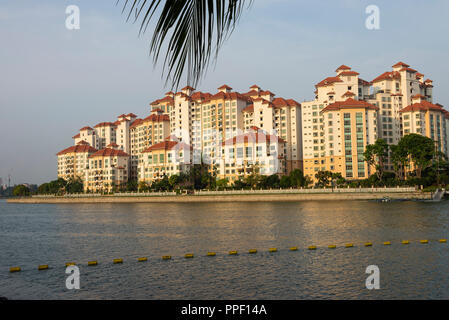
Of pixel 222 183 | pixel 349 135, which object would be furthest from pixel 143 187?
pixel 349 135

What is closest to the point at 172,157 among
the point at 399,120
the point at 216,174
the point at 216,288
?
the point at 216,174

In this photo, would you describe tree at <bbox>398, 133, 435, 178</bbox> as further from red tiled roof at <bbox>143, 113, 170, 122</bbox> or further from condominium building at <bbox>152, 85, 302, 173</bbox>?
red tiled roof at <bbox>143, 113, 170, 122</bbox>

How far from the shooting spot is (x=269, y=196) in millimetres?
100000

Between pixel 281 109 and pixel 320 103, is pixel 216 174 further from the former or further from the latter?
pixel 320 103

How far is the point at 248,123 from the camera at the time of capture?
140 m

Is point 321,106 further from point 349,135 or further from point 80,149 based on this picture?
point 80,149

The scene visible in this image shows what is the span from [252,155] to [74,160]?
9371cm

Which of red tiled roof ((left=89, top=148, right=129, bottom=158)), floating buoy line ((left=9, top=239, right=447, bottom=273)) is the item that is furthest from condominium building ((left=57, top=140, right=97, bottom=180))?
floating buoy line ((left=9, top=239, right=447, bottom=273))

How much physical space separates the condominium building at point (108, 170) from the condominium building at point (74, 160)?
11773mm

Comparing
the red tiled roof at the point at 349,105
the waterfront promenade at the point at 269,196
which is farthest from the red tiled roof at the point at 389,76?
the waterfront promenade at the point at 269,196

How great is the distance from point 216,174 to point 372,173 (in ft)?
157

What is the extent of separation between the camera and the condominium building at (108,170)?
156375 millimetres

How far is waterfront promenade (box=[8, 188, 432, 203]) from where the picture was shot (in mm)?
87556

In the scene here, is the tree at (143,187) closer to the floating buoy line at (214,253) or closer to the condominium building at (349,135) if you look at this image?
the condominium building at (349,135)
